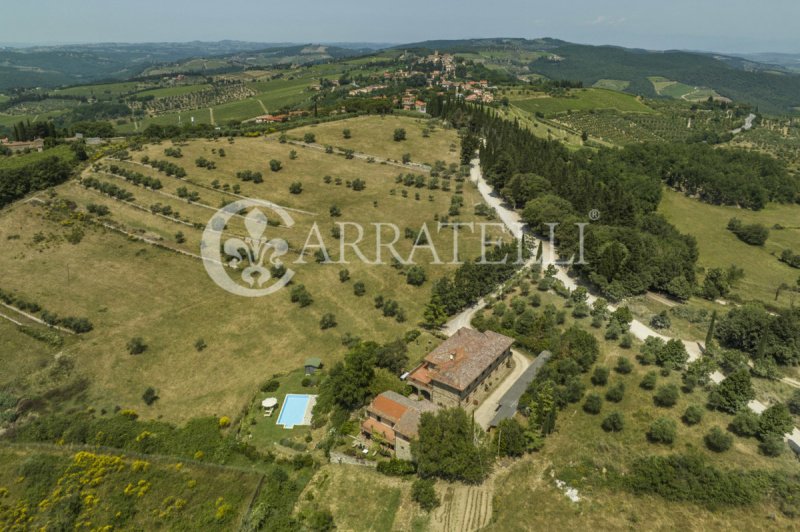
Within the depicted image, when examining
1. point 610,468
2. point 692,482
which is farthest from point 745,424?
point 610,468

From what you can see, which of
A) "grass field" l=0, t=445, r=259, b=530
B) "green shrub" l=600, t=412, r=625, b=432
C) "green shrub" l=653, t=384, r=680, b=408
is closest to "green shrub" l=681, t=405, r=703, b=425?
"green shrub" l=653, t=384, r=680, b=408

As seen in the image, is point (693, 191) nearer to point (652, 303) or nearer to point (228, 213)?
point (652, 303)

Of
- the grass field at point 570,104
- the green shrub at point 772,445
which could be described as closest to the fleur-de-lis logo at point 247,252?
the green shrub at point 772,445

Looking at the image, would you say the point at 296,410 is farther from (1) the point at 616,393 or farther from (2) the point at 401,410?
(1) the point at 616,393

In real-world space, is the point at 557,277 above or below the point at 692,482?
above

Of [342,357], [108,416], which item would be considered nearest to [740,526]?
[342,357]
